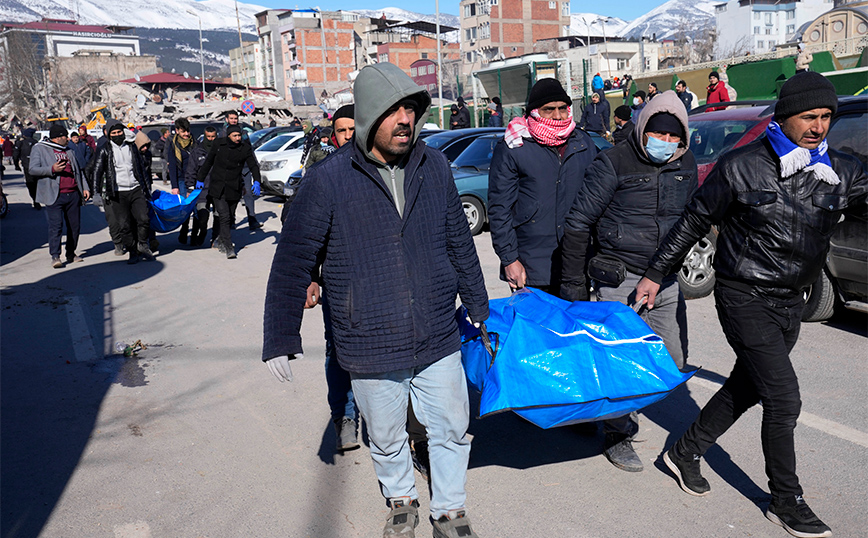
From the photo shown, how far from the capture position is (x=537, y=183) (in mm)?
4422

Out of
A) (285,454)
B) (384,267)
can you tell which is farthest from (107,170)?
(384,267)

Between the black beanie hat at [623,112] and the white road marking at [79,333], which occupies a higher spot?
the black beanie hat at [623,112]

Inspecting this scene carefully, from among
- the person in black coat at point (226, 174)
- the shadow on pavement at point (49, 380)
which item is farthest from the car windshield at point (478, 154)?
the shadow on pavement at point (49, 380)

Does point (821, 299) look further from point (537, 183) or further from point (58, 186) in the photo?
point (58, 186)

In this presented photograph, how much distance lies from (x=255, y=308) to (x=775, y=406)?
568cm

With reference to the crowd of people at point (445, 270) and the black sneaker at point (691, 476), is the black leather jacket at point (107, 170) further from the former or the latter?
the black sneaker at point (691, 476)

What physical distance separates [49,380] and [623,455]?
4.41 m

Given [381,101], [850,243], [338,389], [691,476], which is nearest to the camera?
[381,101]

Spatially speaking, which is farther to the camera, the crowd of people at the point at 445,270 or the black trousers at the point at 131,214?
the black trousers at the point at 131,214

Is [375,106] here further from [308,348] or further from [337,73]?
[337,73]

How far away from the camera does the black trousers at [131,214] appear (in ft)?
34.1

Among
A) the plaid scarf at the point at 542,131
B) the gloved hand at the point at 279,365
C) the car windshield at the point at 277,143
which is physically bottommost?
the gloved hand at the point at 279,365

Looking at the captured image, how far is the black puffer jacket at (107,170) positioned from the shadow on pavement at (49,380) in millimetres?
1412

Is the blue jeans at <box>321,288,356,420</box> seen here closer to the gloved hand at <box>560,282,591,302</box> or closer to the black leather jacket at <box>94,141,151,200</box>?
the gloved hand at <box>560,282,591,302</box>
